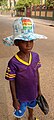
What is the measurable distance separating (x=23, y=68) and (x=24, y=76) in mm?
108

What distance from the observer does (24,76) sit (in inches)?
117

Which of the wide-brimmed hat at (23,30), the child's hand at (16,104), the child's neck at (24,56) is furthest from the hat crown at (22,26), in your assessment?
the child's hand at (16,104)

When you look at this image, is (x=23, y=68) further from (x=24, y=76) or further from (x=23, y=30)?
(x=23, y=30)

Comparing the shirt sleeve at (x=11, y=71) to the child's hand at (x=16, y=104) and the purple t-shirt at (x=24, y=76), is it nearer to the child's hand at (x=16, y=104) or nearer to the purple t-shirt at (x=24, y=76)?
the purple t-shirt at (x=24, y=76)

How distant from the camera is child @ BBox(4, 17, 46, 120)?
9.20ft

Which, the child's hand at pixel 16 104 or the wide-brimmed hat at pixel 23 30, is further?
the child's hand at pixel 16 104

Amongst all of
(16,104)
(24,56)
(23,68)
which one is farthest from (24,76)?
(16,104)

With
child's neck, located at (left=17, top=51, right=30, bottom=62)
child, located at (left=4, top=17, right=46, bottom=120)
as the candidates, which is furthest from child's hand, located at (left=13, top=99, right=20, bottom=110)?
child's neck, located at (left=17, top=51, right=30, bottom=62)

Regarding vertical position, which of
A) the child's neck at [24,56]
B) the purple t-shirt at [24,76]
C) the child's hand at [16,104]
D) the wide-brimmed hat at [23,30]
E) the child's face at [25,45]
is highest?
the wide-brimmed hat at [23,30]

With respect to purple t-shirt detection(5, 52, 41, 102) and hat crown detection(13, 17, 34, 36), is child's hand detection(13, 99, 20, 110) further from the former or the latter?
hat crown detection(13, 17, 34, 36)

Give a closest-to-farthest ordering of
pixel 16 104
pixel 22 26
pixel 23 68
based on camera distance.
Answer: pixel 22 26 < pixel 23 68 < pixel 16 104

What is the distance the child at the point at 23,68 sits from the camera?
9.20 feet

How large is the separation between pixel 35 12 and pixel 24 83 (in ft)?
158

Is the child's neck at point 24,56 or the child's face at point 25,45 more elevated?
the child's face at point 25,45
